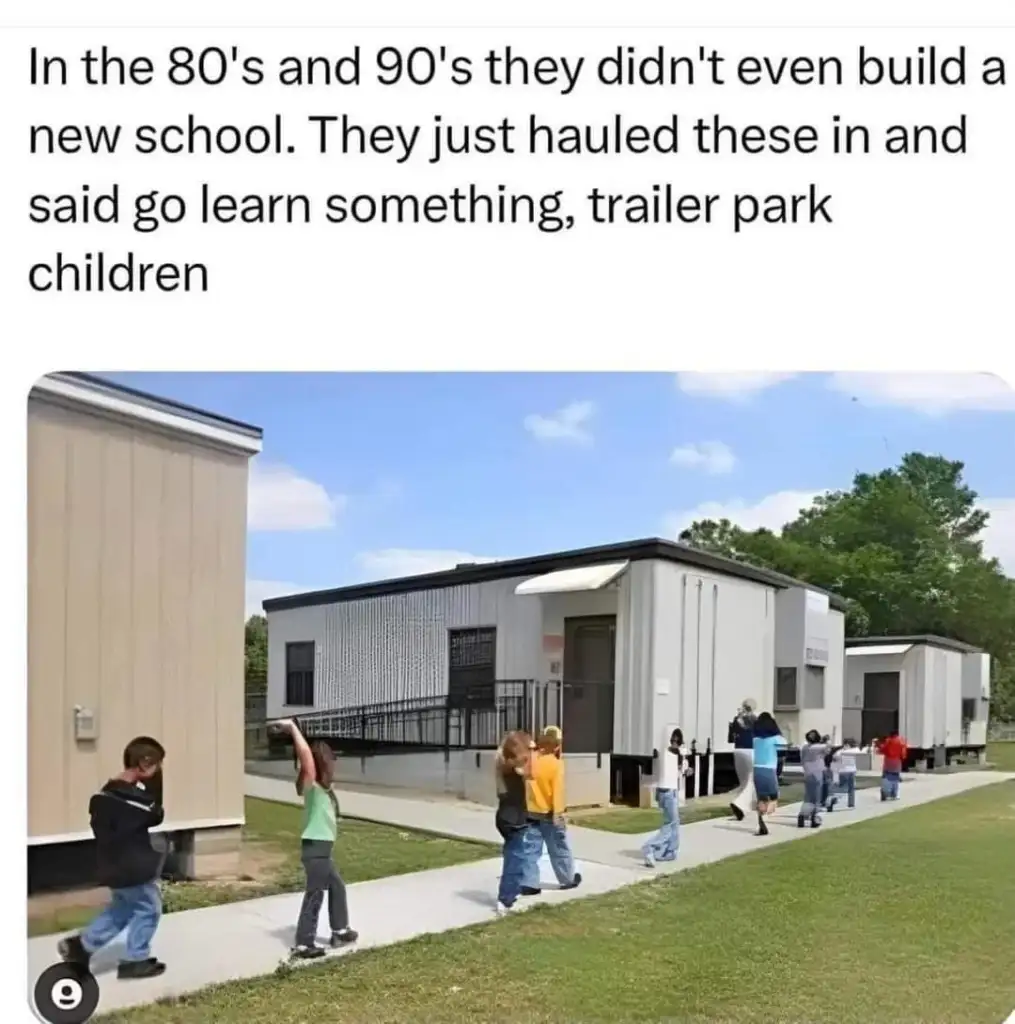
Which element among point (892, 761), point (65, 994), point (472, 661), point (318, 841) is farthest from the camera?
point (892, 761)

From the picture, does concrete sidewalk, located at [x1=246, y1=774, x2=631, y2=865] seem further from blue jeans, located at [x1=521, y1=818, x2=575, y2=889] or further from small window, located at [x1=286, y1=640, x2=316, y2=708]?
small window, located at [x1=286, y1=640, x2=316, y2=708]

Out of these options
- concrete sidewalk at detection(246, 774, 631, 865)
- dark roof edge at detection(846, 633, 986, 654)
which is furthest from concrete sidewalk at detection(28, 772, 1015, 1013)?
dark roof edge at detection(846, 633, 986, 654)

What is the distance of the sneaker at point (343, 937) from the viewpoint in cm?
288

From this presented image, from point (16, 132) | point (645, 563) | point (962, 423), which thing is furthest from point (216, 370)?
point (962, 423)

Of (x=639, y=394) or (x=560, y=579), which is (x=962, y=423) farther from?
(x=560, y=579)

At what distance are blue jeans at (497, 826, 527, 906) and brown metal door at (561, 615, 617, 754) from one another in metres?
0.26

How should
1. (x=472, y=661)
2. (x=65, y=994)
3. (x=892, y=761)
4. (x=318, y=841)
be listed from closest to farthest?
1. (x=65, y=994)
2. (x=318, y=841)
3. (x=472, y=661)
4. (x=892, y=761)

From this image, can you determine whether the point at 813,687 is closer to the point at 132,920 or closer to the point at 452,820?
the point at 452,820

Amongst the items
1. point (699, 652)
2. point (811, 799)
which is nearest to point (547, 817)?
point (699, 652)

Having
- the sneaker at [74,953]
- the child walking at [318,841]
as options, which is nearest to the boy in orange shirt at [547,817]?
the child walking at [318,841]

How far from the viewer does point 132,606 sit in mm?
2936

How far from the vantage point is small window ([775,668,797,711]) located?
122 inches

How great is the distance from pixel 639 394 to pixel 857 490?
606 millimetres

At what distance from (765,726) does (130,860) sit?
161 centimetres
